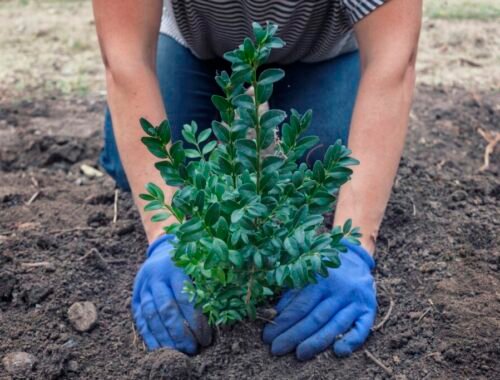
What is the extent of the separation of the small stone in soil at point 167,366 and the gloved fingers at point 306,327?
235 mm

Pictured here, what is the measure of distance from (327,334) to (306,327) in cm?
6

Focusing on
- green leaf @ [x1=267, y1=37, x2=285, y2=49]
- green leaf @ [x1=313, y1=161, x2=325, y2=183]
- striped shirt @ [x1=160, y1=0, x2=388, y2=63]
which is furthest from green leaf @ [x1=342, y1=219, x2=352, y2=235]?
striped shirt @ [x1=160, y1=0, x2=388, y2=63]

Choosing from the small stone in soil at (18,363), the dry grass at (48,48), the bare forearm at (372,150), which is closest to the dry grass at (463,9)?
the dry grass at (48,48)

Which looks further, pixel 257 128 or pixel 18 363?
pixel 18 363

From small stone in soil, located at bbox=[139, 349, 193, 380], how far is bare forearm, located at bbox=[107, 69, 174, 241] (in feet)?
1.50

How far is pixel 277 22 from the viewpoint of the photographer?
2.39 m

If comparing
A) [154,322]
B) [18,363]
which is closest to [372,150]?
[154,322]

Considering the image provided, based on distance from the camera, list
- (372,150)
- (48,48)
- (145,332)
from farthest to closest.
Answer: (48,48), (372,150), (145,332)

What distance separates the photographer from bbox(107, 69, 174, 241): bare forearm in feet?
7.25

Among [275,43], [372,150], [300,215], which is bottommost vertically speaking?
[372,150]

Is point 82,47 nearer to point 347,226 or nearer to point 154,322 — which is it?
point 154,322

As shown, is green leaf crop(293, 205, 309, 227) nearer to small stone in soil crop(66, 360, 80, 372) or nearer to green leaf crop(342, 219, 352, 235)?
green leaf crop(342, 219, 352, 235)

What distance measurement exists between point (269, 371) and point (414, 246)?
0.77 metres

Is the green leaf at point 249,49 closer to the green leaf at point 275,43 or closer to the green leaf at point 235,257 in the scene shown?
the green leaf at point 275,43
